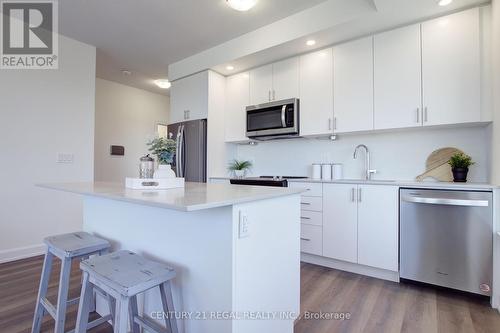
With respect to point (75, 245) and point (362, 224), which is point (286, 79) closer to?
point (362, 224)

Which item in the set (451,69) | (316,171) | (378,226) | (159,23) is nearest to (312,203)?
(316,171)

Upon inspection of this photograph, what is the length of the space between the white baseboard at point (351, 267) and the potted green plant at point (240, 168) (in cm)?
147

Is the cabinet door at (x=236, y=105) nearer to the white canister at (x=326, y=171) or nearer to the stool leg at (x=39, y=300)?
the white canister at (x=326, y=171)

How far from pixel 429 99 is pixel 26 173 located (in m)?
4.29

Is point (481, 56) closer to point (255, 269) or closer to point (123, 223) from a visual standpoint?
point (255, 269)

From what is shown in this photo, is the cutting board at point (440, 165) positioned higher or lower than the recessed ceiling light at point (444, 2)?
lower

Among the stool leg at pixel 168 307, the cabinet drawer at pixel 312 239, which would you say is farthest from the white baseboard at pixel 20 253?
the cabinet drawer at pixel 312 239

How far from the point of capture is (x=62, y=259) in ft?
4.59

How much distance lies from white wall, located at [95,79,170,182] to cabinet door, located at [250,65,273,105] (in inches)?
102

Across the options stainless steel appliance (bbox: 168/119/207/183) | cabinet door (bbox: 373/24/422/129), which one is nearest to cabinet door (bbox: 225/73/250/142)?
stainless steel appliance (bbox: 168/119/207/183)

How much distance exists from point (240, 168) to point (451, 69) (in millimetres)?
2586

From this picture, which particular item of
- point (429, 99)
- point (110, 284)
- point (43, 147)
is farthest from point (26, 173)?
point (429, 99)

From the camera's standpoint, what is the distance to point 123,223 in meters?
1.62

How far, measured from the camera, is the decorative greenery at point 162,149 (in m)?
1.66
